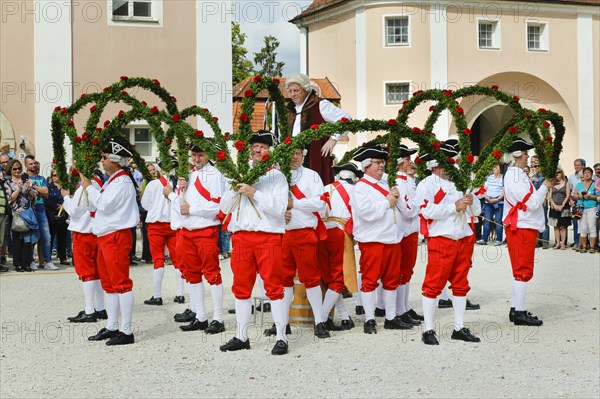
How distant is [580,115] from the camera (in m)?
33.4

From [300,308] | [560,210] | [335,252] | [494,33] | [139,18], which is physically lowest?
[300,308]

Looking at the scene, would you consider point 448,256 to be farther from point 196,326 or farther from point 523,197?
point 196,326

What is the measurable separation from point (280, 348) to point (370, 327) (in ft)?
4.78

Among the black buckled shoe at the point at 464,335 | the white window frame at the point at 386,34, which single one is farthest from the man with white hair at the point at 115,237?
the white window frame at the point at 386,34

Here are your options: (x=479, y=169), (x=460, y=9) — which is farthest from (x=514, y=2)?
(x=479, y=169)

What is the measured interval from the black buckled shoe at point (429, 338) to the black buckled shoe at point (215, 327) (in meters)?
2.28

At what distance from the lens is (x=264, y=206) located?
26.2 ft

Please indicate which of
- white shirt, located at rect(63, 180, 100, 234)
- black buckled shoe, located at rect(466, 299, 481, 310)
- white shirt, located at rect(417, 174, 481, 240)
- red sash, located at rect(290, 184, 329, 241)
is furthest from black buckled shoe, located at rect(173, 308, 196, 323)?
black buckled shoe, located at rect(466, 299, 481, 310)

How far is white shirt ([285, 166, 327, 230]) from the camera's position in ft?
28.2

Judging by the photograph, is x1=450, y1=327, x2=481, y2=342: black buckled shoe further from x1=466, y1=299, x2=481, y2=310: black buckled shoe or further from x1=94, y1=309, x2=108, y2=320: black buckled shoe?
x1=94, y1=309, x2=108, y2=320: black buckled shoe

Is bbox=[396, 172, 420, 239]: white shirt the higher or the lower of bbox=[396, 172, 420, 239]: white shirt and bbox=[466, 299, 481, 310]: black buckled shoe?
the higher

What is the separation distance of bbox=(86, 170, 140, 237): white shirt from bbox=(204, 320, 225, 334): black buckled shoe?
147cm

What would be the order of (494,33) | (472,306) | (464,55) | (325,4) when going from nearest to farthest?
(472,306)
(464,55)
(494,33)
(325,4)

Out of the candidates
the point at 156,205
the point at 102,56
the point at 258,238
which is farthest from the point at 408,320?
the point at 102,56
